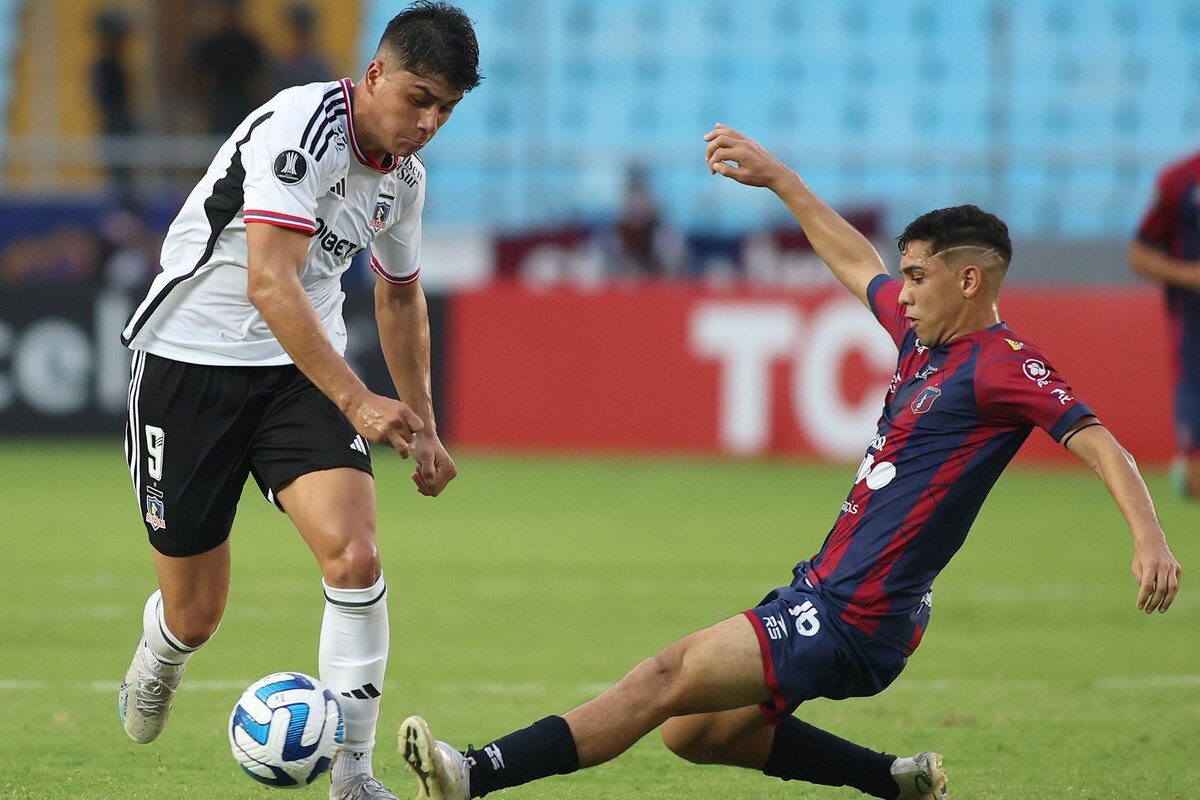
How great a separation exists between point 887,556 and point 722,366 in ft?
36.6

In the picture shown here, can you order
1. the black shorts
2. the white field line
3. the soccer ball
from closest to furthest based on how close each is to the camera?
the soccer ball → the black shorts → the white field line

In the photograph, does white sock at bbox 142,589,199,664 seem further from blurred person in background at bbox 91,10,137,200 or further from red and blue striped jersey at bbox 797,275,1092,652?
blurred person in background at bbox 91,10,137,200

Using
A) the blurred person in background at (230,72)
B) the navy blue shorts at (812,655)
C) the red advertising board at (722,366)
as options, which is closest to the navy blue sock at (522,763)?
→ the navy blue shorts at (812,655)

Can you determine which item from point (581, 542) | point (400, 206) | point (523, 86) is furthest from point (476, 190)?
point (400, 206)

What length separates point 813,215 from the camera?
17.7 feet

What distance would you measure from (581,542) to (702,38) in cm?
1222

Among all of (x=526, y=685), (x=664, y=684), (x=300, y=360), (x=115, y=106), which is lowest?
(x=526, y=685)

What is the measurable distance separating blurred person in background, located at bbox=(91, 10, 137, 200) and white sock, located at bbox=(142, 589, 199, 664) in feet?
45.1

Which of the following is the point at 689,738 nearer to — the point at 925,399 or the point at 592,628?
the point at 925,399

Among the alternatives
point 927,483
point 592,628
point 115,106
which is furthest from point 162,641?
point 115,106

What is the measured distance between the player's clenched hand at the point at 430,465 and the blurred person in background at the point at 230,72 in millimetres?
14169

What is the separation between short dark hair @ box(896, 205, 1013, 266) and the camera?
484 cm

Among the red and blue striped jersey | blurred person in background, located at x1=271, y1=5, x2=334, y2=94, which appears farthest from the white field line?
blurred person in background, located at x1=271, y1=5, x2=334, y2=94

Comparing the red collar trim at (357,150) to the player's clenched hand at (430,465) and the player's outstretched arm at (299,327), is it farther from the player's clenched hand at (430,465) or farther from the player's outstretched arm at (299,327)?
the player's clenched hand at (430,465)
